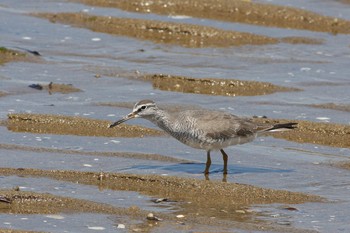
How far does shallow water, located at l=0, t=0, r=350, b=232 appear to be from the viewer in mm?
9953

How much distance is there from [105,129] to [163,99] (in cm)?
185

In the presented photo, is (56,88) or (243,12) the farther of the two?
(243,12)

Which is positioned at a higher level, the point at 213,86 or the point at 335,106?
the point at 213,86

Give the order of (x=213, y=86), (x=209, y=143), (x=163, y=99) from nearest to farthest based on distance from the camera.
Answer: (x=209, y=143), (x=163, y=99), (x=213, y=86)

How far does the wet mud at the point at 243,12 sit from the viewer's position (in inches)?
772

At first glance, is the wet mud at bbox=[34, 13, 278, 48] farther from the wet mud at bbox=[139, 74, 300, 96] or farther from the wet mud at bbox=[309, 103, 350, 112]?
the wet mud at bbox=[309, 103, 350, 112]

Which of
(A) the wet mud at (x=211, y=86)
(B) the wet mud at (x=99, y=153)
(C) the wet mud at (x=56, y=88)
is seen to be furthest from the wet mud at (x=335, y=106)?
(C) the wet mud at (x=56, y=88)

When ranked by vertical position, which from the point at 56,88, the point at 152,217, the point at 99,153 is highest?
the point at 56,88

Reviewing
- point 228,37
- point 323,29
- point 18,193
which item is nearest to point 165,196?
point 18,193

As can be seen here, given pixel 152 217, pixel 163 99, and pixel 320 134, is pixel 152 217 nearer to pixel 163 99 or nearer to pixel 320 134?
pixel 320 134

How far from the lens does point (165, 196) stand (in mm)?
10141

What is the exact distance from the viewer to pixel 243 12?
802 inches

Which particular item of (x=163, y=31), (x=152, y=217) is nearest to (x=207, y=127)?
(x=152, y=217)

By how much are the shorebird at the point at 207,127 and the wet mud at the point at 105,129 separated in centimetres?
95
